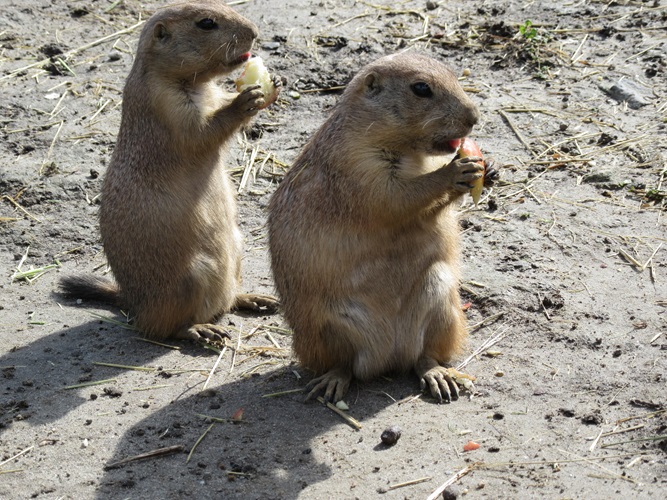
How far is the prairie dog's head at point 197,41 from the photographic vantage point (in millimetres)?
7012

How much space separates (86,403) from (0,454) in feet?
2.19

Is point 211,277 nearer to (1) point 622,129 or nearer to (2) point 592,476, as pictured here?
(2) point 592,476

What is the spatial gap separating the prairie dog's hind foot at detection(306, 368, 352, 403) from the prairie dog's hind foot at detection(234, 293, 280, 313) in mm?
1429

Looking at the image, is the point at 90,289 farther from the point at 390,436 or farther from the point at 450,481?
the point at 450,481

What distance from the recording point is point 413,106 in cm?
576

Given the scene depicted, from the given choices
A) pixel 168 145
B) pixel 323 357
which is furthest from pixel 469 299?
pixel 168 145

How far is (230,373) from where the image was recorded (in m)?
6.48

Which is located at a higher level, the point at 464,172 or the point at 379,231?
the point at 464,172

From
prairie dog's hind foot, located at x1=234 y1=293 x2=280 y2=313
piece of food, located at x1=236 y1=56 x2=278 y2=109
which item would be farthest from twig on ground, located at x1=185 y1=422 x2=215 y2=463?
piece of food, located at x1=236 y1=56 x2=278 y2=109

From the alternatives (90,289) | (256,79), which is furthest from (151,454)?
(256,79)

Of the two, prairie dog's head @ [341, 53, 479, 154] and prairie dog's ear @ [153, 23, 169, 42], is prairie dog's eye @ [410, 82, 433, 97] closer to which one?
prairie dog's head @ [341, 53, 479, 154]

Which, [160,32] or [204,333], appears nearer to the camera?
[204,333]

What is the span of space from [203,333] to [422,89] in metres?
2.47

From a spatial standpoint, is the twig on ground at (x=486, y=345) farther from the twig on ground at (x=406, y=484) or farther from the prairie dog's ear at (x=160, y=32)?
the prairie dog's ear at (x=160, y=32)
